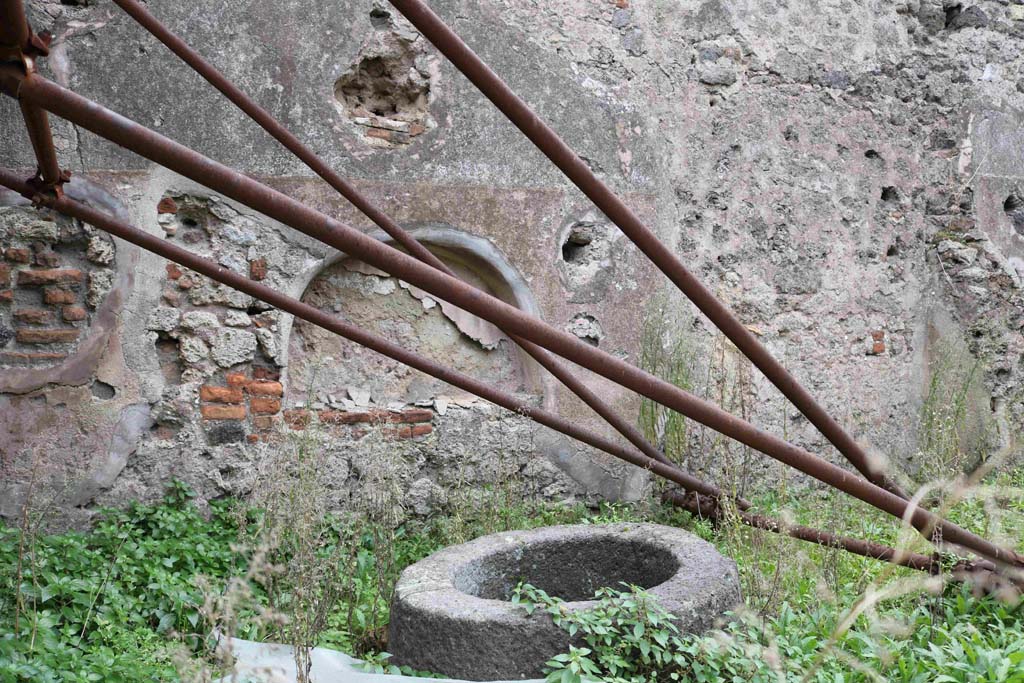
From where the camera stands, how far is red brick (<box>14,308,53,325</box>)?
13.1ft

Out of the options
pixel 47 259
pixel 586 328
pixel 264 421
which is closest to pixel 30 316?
pixel 47 259

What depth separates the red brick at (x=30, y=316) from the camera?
3998mm

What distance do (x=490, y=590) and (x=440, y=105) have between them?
2.69 metres

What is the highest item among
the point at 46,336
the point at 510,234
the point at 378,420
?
the point at 510,234

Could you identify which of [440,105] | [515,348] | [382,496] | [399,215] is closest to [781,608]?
[382,496]

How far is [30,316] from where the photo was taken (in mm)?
4008

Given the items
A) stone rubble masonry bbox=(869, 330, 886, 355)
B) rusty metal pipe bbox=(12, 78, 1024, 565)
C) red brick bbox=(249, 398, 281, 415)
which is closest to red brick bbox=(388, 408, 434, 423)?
red brick bbox=(249, 398, 281, 415)

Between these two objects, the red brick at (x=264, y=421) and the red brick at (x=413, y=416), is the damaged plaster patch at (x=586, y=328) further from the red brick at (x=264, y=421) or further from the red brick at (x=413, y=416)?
the red brick at (x=264, y=421)

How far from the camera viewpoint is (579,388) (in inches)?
145

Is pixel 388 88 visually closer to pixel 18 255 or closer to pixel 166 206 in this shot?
pixel 166 206

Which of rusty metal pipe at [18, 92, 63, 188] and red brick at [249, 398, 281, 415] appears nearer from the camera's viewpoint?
rusty metal pipe at [18, 92, 63, 188]

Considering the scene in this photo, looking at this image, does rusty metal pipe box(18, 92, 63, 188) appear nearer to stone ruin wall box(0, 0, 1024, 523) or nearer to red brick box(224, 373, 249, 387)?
stone ruin wall box(0, 0, 1024, 523)

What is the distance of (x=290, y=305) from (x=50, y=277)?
70.6 inches

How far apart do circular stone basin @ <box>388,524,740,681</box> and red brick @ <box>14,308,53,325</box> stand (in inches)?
85.3
